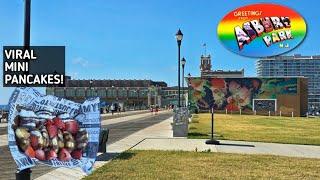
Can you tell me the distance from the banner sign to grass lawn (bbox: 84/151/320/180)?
3248mm

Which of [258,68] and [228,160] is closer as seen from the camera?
[228,160]

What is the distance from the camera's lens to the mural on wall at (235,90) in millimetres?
113688

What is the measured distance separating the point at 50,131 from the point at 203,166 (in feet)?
20.8

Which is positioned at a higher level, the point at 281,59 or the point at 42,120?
the point at 281,59

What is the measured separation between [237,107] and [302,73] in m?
78.0

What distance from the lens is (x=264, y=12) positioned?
3772 centimetres

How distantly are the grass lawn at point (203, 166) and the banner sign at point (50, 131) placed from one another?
3.25 meters

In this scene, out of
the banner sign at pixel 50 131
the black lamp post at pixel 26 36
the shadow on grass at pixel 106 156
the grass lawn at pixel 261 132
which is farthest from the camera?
the grass lawn at pixel 261 132

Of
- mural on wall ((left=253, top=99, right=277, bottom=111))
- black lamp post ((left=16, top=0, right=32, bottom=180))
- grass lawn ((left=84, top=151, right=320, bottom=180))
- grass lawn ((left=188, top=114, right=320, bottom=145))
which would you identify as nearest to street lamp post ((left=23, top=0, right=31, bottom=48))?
black lamp post ((left=16, top=0, right=32, bottom=180))

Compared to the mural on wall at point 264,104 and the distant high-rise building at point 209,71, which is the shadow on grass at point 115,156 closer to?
the mural on wall at point 264,104

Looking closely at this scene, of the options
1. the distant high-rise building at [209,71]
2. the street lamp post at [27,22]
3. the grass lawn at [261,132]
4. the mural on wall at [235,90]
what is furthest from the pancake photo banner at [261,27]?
the distant high-rise building at [209,71]

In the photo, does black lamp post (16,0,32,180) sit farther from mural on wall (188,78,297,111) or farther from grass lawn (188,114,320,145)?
mural on wall (188,78,297,111)

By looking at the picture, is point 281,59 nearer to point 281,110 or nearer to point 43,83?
point 281,110

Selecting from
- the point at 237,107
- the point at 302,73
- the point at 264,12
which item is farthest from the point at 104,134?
the point at 302,73
